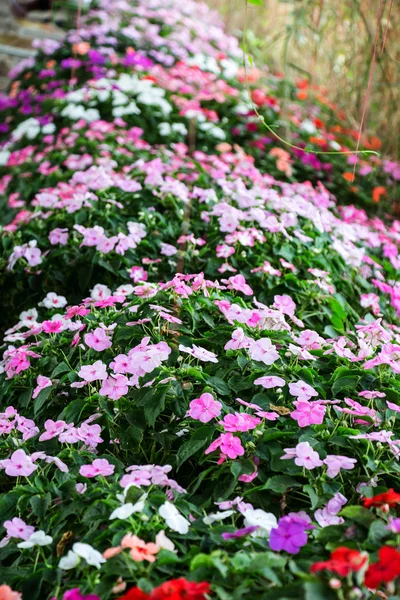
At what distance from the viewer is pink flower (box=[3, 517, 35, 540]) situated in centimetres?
107

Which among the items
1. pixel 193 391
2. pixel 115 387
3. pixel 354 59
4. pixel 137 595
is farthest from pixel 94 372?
pixel 354 59

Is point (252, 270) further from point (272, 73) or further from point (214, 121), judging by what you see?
point (272, 73)

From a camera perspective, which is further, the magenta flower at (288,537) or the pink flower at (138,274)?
the pink flower at (138,274)

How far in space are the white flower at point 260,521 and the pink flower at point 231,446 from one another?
4.2 inches

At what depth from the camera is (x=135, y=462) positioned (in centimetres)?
125

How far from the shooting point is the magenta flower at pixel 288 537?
986 mm

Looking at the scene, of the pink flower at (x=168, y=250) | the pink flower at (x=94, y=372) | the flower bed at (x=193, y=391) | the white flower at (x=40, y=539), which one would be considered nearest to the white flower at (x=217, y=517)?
the flower bed at (x=193, y=391)

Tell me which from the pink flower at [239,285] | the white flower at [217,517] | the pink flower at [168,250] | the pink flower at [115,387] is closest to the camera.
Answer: the white flower at [217,517]

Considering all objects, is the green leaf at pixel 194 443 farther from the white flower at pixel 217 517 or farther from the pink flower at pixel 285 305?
the pink flower at pixel 285 305

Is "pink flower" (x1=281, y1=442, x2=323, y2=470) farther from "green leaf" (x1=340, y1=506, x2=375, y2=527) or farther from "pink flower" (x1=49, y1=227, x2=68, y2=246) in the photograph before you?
"pink flower" (x1=49, y1=227, x2=68, y2=246)

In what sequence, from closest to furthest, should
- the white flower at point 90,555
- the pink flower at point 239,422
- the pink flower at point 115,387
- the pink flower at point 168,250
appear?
the white flower at point 90,555 → the pink flower at point 239,422 → the pink flower at point 115,387 → the pink flower at point 168,250

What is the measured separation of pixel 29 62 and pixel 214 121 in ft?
5.11

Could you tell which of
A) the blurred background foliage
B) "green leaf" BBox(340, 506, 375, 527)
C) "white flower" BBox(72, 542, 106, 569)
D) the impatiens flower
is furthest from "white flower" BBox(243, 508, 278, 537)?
the blurred background foliage

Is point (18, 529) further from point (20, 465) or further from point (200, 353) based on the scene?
point (200, 353)
